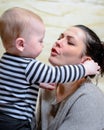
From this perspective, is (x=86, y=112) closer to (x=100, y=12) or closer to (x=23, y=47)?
(x=23, y=47)

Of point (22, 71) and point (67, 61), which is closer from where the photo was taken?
point (22, 71)

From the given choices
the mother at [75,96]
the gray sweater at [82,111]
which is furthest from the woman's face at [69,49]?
→ the gray sweater at [82,111]

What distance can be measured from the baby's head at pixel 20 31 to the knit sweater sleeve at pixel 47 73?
0.06 meters

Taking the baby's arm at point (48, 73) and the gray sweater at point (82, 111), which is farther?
the gray sweater at point (82, 111)

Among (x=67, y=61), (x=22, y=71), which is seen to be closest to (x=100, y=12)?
(x=67, y=61)

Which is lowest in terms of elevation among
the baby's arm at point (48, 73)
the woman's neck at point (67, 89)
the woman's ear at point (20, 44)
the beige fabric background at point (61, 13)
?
the woman's neck at point (67, 89)

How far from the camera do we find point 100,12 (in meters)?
1.78

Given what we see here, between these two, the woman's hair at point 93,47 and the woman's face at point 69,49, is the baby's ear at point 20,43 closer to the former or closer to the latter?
the woman's face at point 69,49

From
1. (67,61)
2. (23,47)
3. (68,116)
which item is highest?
(23,47)

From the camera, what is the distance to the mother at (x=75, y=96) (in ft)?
4.18

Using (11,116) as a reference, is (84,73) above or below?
above

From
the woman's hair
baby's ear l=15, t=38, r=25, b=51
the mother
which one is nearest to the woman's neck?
the mother

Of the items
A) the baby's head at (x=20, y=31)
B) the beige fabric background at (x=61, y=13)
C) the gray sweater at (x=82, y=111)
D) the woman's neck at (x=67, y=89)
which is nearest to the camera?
the baby's head at (x=20, y=31)

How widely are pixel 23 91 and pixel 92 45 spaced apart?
1.42 ft
